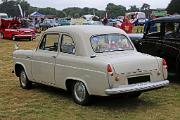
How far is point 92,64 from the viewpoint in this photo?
8.38 m

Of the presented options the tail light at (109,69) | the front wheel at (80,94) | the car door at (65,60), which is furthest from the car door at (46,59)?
the tail light at (109,69)

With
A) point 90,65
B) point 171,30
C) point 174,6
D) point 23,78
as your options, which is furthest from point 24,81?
point 174,6

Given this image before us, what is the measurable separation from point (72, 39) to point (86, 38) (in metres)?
0.36

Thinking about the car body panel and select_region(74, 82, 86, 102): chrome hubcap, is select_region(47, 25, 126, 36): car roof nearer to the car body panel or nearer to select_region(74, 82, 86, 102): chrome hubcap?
the car body panel

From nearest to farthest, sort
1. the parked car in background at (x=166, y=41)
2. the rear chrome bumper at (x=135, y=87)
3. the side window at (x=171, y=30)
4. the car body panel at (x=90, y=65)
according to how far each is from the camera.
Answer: the rear chrome bumper at (x=135, y=87), the car body panel at (x=90, y=65), the parked car in background at (x=166, y=41), the side window at (x=171, y=30)

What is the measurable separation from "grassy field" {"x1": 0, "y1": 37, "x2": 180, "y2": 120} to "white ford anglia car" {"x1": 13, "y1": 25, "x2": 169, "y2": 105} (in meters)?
0.35

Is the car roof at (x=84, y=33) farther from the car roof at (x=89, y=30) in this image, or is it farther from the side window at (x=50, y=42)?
the side window at (x=50, y=42)

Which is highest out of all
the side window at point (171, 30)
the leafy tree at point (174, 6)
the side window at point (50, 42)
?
the leafy tree at point (174, 6)

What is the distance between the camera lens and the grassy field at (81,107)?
809 cm

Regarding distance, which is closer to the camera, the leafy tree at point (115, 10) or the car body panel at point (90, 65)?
the car body panel at point (90, 65)

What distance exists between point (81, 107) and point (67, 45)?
1457 millimetres

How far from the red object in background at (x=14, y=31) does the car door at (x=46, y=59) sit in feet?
70.5

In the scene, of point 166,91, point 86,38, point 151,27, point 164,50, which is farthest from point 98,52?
point 151,27

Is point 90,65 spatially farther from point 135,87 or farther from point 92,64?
point 135,87
